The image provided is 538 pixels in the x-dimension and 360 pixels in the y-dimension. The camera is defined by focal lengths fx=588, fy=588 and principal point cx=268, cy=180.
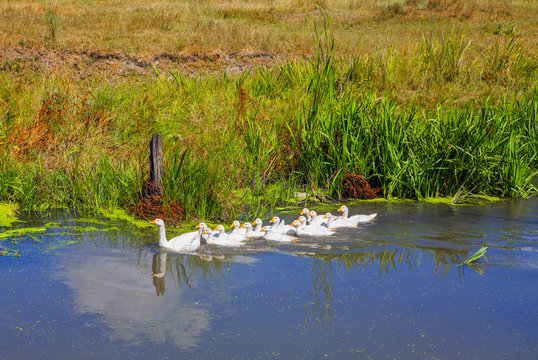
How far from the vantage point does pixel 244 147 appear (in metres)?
9.50

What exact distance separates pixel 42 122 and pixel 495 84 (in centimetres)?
1124

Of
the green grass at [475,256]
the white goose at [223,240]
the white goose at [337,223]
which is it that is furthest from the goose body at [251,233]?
the green grass at [475,256]

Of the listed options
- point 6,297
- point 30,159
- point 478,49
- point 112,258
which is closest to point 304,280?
point 112,258

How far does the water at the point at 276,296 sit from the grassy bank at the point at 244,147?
86 cm

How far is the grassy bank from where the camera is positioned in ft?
27.5

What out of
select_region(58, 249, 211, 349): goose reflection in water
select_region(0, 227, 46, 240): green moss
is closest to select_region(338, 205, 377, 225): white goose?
select_region(58, 249, 211, 349): goose reflection in water

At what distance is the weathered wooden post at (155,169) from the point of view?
7746 millimetres

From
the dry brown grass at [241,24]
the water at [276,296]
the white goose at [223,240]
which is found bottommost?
the water at [276,296]

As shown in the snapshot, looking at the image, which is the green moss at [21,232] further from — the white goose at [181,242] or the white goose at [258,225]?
the white goose at [258,225]

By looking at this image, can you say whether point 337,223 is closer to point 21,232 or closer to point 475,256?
point 475,256

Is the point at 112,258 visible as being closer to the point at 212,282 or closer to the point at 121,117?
the point at 212,282

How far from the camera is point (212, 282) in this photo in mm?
6031

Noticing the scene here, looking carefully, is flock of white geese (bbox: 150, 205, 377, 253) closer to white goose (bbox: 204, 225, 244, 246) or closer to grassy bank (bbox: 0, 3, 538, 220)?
white goose (bbox: 204, 225, 244, 246)

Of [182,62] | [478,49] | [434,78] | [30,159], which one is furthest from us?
[478,49]
